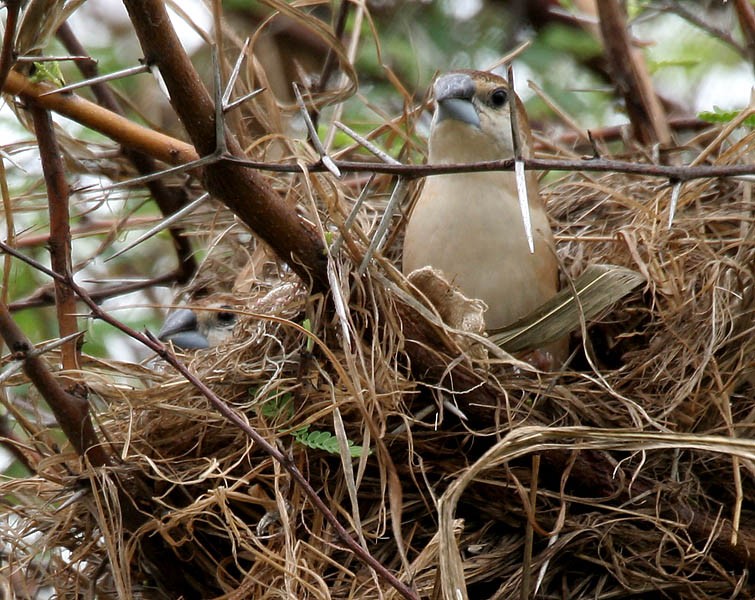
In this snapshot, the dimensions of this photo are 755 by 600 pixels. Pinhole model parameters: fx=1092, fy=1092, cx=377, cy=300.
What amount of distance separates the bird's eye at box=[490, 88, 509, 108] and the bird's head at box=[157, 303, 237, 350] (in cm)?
111

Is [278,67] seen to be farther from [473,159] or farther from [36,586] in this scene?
[36,586]

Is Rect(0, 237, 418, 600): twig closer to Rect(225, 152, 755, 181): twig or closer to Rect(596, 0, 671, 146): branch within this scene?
Rect(225, 152, 755, 181): twig

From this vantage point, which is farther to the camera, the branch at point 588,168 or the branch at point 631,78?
the branch at point 631,78

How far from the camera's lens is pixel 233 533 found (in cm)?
254

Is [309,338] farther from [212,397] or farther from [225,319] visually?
[225,319]

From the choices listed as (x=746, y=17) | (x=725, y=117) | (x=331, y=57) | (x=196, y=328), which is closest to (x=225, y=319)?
(x=196, y=328)

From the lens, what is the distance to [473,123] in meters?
3.24

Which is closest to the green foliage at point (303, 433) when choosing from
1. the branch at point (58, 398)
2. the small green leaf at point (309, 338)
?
the small green leaf at point (309, 338)

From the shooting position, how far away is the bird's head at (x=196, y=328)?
366cm

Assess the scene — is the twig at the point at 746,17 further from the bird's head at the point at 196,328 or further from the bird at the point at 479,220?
the bird's head at the point at 196,328

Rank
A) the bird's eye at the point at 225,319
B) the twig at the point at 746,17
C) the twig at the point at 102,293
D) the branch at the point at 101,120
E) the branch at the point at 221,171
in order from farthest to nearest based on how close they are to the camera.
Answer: the bird's eye at the point at 225,319 → the twig at the point at 102,293 → the twig at the point at 746,17 → the branch at the point at 101,120 → the branch at the point at 221,171

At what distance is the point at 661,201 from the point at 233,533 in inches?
63.4

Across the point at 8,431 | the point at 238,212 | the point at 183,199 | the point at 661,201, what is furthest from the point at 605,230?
the point at 8,431

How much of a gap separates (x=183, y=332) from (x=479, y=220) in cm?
113
